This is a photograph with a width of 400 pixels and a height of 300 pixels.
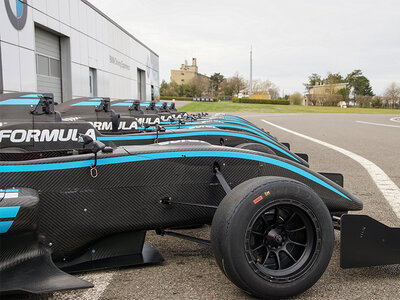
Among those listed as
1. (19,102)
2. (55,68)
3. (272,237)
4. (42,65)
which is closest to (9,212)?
(272,237)

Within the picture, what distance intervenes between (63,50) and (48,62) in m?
1.63

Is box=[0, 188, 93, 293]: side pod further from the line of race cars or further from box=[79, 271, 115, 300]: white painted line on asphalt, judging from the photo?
box=[79, 271, 115, 300]: white painted line on asphalt

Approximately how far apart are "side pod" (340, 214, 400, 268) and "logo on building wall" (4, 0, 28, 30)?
42.9ft

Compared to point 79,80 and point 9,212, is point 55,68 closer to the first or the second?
point 79,80

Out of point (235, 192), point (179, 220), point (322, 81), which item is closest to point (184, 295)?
point (179, 220)

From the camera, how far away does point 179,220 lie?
2.74m

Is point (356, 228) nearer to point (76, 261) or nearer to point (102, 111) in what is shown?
point (76, 261)

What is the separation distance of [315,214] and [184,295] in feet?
3.21

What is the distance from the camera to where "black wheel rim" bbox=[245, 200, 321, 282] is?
7.66 feet

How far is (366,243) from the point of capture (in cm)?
256

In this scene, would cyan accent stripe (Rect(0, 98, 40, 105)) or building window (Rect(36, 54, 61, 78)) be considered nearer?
cyan accent stripe (Rect(0, 98, 40, 105))

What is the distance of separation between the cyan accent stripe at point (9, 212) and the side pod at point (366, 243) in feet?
6.67

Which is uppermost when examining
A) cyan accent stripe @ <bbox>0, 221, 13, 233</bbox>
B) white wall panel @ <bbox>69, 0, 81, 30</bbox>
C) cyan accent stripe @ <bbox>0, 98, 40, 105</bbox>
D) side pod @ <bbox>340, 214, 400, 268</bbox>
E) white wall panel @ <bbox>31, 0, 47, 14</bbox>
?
white wall panel @ <bbox>69, 0, 81, 30</bbox>

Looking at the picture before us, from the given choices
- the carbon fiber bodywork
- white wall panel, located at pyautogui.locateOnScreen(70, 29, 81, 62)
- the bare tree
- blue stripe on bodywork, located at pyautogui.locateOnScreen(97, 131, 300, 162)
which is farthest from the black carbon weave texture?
the bare tree
